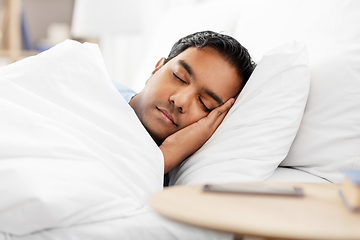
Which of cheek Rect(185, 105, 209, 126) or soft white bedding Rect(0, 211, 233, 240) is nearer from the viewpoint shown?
soft white bedding Rect(0, 211, 233, 240)

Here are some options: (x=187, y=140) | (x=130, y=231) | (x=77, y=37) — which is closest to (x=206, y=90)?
(x=187, y=140)

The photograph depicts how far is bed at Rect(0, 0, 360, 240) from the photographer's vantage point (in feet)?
2.24

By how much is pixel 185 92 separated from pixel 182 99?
3 centimetres

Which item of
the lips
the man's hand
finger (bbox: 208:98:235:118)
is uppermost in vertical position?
finger (bbox: 208:98:235:118)

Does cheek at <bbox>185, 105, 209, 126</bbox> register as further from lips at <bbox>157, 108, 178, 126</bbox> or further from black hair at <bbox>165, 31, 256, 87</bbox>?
black hair at <bbox>165, 31, 256, 87</bbox>

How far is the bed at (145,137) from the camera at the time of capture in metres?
0.68

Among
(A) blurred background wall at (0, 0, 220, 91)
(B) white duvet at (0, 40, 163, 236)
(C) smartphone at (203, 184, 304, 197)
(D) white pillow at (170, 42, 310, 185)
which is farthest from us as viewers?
(A) blurred background wall at (0, 0, 220, 91)

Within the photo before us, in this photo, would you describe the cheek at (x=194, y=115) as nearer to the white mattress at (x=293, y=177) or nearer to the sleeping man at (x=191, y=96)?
the sleeping man at (x=191, y=96)

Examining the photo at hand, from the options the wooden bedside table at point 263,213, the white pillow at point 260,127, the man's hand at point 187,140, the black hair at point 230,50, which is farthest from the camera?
the black hair at point 230,50

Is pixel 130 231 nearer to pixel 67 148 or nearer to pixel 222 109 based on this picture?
pixel 67 148

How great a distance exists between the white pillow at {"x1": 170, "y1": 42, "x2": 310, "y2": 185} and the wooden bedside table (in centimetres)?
33

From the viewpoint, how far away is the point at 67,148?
0.74 m

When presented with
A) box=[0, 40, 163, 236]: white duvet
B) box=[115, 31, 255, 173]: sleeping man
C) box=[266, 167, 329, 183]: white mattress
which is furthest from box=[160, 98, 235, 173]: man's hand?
box=[266, 167, 329, 183]: white mattress

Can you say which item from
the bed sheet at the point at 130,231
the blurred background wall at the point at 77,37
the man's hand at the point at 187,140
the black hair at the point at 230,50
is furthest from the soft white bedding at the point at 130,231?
the blurred background wall at the point at 77,37
